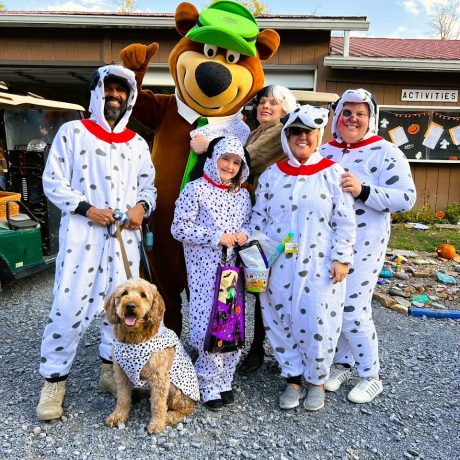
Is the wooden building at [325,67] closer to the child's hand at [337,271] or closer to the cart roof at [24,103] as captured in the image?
the cart roof at [24,103]

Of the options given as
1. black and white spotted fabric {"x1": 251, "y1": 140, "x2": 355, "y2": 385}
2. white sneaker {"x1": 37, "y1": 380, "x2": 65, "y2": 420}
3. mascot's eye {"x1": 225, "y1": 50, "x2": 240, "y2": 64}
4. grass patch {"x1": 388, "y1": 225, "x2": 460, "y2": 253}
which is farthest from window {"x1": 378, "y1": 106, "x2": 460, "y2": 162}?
white sneaker {"x1": 37, "y1": 380, "x2": 65, "y2": 420}

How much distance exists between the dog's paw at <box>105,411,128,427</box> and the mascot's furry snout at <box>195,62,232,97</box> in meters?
2.04

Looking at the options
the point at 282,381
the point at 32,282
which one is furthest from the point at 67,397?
the point at 32,282

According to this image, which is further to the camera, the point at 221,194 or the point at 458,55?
the point at 458,55

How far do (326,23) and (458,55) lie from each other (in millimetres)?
3960

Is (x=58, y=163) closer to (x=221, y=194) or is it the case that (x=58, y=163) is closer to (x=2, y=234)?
(x=221, y=194)

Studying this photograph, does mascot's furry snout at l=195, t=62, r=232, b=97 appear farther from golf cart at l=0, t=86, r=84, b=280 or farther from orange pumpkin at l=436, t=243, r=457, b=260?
orange pumpkin at l=436, t=243, r=457, b=260

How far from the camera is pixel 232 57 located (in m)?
3.05

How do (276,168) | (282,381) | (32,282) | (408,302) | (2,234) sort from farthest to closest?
(32,282) → (408,302) → (2,234) → (282,381) → (276,168)

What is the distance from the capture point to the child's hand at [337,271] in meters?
A: 2.54

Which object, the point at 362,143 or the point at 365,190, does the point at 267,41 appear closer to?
the point at 362,143

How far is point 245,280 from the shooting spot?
2.75 metres

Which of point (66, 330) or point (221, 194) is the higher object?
point (221, 194)

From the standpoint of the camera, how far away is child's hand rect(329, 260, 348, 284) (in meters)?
2.54
